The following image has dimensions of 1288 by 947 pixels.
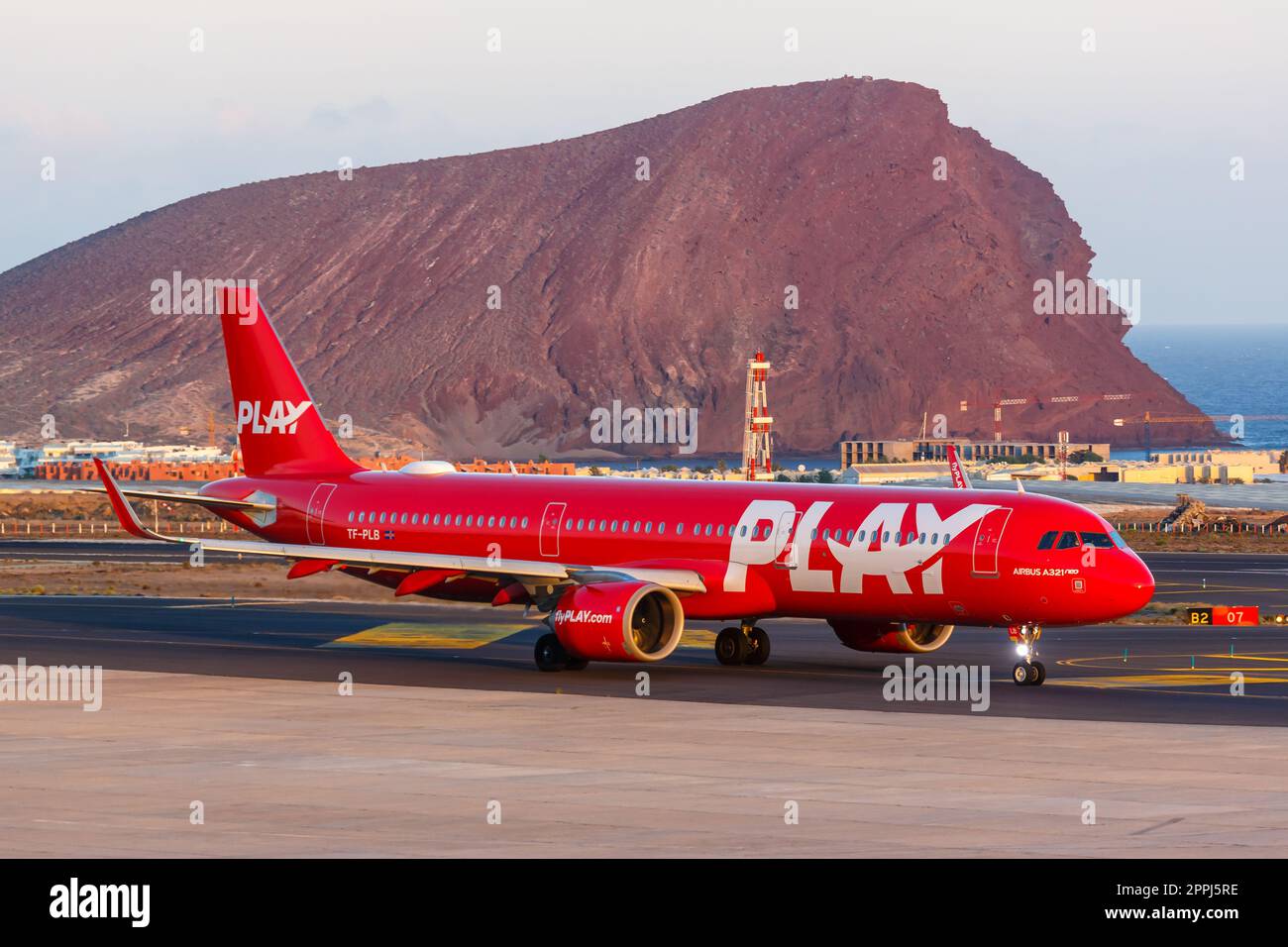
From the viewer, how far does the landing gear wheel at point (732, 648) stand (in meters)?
49.5

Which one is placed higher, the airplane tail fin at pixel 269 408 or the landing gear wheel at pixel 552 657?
the airplane tail fin at pixel 269 408

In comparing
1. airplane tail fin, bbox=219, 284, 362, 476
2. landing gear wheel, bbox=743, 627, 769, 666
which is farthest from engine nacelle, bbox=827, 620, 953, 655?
airplane tail fin, bbox=219, 284, 362, 476

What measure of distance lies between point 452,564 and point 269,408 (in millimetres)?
12361

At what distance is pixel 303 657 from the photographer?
172 ft

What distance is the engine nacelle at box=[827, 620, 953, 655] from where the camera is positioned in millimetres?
48562

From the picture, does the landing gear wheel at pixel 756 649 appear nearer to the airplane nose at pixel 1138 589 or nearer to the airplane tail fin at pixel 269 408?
the airplane nose at pixel 1138 589

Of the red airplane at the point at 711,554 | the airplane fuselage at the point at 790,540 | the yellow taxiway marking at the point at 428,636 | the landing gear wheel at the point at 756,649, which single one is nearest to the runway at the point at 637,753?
the yellow taxiway marking at the point at 428,636

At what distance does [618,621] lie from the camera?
4444cm

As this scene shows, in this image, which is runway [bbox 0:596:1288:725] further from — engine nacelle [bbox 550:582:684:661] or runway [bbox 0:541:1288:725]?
engine nacelle [bbox 550:582:684:661]

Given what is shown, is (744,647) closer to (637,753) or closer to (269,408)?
(637,753)

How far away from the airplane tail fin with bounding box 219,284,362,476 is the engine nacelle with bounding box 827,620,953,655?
53.3 ft

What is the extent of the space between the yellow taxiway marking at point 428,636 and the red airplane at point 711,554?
9.58 ft

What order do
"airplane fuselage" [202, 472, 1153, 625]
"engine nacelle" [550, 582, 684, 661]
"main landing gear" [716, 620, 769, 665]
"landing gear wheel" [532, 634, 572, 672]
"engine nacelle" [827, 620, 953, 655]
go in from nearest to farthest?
1. "airplane fuselage" [202, 472, 1153, 625]
2. "engine nacelle" [550, 582, 684, 661]
3. "landing gear wheel" [532, 634, 572, 672]
4. "engine nacelle" [827, 620, 953, 655]
5. "main landing gear" [716, 620, 769, 665]

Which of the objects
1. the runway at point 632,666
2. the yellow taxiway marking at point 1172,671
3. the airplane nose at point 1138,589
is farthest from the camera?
the yellow taxiway marking at point 1172,671
